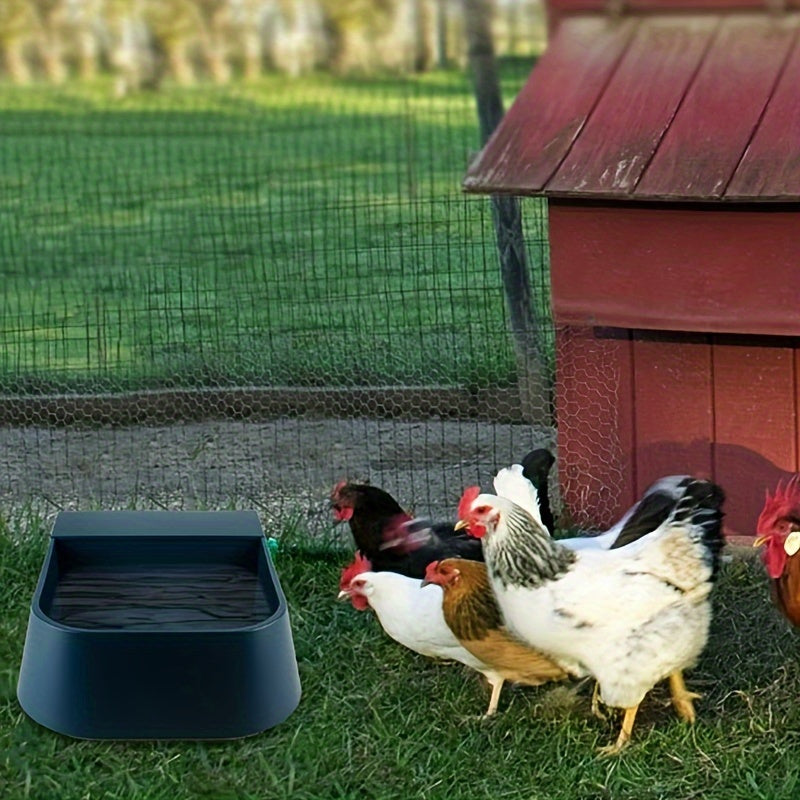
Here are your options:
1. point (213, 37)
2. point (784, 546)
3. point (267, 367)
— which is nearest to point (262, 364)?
point (267, 367)

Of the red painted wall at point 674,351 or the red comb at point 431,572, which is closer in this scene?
the red comb at point 431,572

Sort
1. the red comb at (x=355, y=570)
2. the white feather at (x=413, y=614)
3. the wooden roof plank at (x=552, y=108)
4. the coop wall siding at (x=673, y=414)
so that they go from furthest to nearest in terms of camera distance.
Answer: the coop wall siding at (x=673, y=414), the wooden roof plank at (x=552, y=108), the red comb at (x=355, y=570), the white feather at (x=413, y=614)

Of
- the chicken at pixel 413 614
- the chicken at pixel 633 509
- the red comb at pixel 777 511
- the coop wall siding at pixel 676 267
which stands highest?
the coop wall siding at pixel 676 267

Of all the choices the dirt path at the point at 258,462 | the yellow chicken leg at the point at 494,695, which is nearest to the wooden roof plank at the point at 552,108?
the dirt path at the point at 258,462

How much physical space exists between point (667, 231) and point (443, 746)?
1.41m

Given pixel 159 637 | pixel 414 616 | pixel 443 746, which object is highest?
pixel 159 637

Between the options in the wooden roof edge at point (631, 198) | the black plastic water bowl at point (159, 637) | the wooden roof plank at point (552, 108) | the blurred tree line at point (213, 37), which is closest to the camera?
the black plastic water bowl at point (159, 637)

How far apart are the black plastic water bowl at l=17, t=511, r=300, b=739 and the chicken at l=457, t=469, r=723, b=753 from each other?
0.50 meters

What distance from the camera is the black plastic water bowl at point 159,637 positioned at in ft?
9.96

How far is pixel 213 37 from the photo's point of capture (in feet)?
49.1

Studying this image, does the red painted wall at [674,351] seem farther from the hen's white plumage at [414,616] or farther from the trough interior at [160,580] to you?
the trough interior at [160,580]

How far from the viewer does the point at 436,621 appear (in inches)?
140

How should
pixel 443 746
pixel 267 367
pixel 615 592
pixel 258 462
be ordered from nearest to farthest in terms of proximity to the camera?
1. pixel 615 592
2. pixel 443 746
3. pixel 258 462
4. pixel 267 367

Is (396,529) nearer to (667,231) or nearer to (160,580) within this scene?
(160,580)
